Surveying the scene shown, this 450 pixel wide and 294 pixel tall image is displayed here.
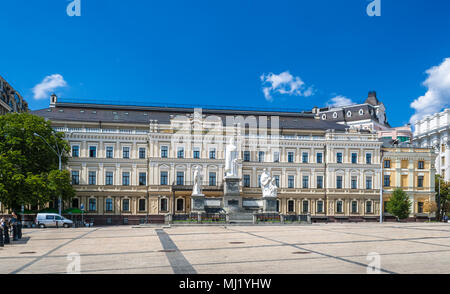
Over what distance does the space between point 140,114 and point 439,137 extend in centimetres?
5358

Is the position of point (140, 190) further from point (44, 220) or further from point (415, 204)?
point (415, 204)

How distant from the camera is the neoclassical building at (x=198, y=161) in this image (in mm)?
58688

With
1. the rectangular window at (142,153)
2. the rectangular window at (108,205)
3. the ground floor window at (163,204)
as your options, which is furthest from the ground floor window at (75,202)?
the ground floor window at (163,204)

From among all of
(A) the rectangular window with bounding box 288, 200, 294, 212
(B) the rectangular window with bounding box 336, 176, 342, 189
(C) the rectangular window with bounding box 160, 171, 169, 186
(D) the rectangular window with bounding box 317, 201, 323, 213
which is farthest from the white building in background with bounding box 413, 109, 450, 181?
(C) the rectangular window with bounding box 160, 171, 169, 186

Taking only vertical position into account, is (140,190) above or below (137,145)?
below

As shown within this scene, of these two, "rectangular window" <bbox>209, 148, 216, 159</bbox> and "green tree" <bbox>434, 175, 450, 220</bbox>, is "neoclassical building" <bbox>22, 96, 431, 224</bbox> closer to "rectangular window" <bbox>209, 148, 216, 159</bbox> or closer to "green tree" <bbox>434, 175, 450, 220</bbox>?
"rectangular window" <bbox>209, 148, 216, 159</bbox>

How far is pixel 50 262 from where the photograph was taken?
52.6ft

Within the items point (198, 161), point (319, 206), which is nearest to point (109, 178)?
point (198, 161)

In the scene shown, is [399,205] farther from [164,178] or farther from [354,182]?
[164,178]

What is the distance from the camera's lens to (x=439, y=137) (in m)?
84.4

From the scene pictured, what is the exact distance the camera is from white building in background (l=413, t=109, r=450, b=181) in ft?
265

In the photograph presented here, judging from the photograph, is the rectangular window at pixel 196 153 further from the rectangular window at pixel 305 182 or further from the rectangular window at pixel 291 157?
the rectangular window at pixel 305 182

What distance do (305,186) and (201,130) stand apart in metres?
15.6
